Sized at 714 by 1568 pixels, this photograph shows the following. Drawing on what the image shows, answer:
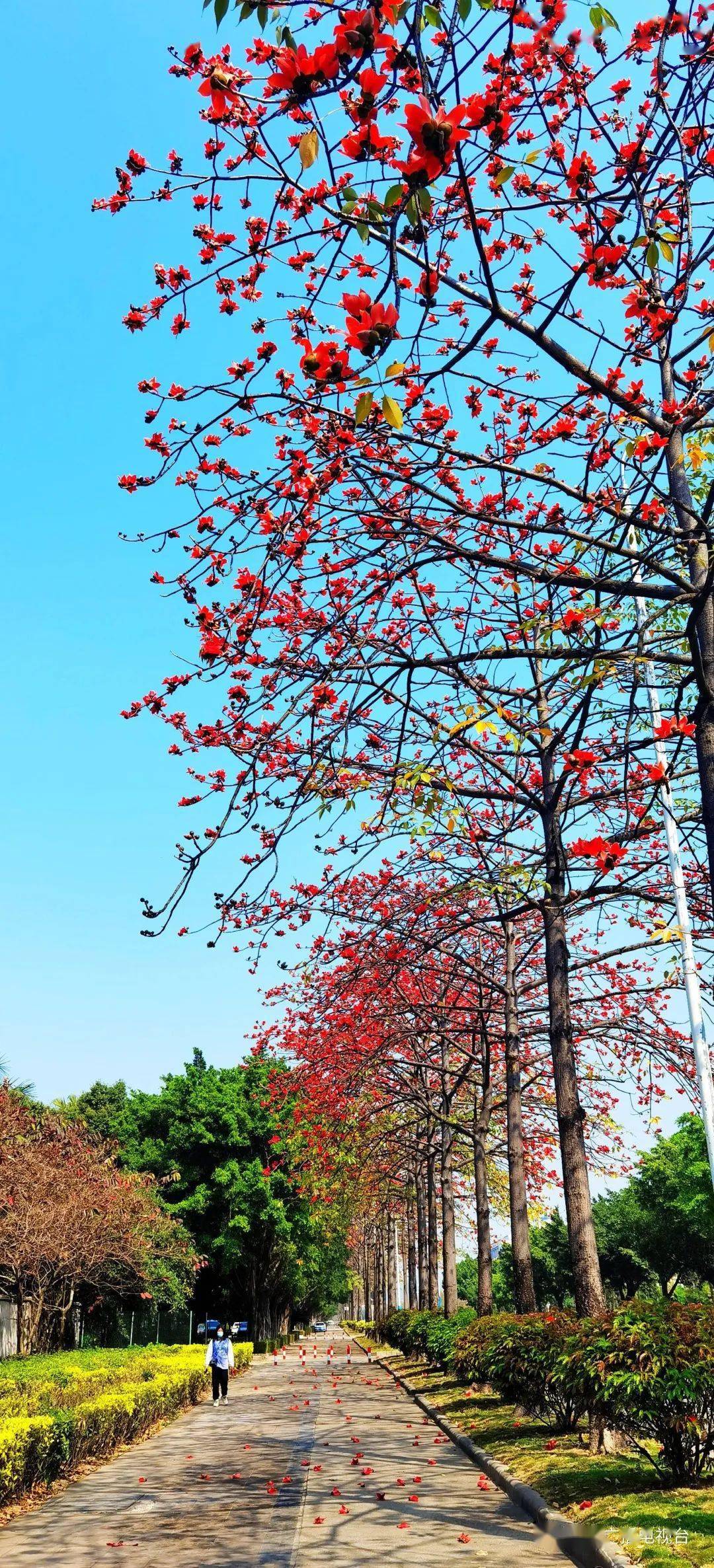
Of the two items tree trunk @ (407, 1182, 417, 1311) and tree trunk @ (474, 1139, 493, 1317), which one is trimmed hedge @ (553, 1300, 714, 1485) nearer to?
tree trunk @ (474, 1139, 493, 1317)

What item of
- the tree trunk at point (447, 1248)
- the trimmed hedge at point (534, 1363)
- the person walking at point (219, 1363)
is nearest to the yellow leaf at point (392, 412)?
the trimmed hedge at point (534, 1363)

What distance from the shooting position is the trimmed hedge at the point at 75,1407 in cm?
913

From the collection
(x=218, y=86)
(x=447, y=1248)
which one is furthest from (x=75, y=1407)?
(x=218, y=86)

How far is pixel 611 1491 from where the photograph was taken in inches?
264

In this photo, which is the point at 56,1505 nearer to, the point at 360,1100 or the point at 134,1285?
the point at 360,1100

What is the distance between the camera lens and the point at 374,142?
2953mm

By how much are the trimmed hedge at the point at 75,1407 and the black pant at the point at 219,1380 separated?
0.43m

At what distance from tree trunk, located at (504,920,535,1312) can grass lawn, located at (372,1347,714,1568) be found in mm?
2099

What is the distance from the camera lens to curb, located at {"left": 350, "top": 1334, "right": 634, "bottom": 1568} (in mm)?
5504

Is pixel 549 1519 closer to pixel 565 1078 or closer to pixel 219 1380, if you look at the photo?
pixel 565 1078

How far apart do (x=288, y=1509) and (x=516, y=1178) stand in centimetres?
623

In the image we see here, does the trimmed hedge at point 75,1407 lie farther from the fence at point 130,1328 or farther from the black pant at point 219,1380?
the fence at point 130,1328

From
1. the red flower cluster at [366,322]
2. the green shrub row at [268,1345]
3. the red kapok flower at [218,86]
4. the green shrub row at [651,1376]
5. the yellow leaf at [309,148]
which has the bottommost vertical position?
the green shrub row at [268,1345]

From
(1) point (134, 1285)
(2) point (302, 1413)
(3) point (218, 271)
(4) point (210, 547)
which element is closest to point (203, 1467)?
(2) point (302, 1413)
